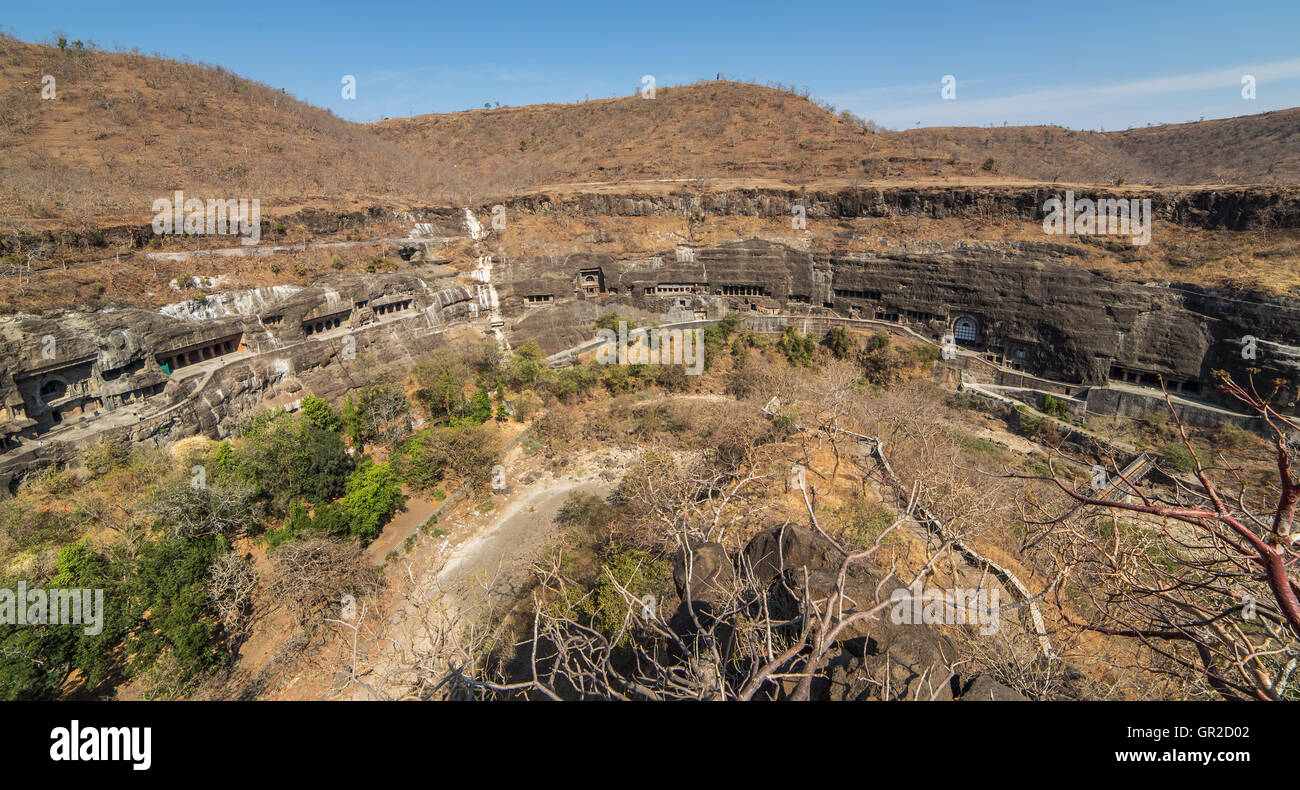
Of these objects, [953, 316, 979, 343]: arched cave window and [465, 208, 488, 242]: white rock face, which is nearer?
[953, 316, 979, 343]: arched cave window

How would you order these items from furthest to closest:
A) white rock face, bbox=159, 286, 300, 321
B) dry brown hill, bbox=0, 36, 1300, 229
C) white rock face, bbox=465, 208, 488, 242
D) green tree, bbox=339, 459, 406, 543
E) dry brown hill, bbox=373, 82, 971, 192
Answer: dry brown hill, bbox=373, 82, 971, 192 → white rock face, bbox=465, 208, 488, 242 → dry brown hill, bbox=0, 36, 1300, 229 → white rock face, bbox=159, 286, 300, 321 → green tree, bbox=339, 459, 406, 543

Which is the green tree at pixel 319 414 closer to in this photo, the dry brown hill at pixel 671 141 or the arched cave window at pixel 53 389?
the arched cave window at pixel 53 389

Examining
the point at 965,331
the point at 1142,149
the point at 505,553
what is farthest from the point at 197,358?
the point at 1142,149

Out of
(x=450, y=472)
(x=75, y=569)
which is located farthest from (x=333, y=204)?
(x=75, y=569)

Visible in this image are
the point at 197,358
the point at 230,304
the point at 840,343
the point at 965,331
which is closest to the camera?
the point at 197,358

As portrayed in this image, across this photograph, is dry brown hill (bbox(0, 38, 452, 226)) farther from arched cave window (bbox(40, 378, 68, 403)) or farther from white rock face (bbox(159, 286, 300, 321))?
arched cave window (bbox(40, 378, 68, 403))

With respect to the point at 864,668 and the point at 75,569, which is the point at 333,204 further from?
the point at 864,668

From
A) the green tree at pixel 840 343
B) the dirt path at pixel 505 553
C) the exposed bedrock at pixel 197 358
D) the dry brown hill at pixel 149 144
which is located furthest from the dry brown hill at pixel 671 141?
the dirt path at pixel 505 553

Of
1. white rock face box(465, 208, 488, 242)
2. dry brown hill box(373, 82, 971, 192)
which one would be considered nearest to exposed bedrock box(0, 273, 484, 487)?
white rock face box(465, 208, 488, 242)

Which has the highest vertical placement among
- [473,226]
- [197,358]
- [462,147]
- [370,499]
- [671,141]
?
[462,147]

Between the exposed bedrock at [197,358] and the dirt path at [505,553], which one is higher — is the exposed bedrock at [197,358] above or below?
above

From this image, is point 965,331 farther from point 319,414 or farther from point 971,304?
point 319,414
